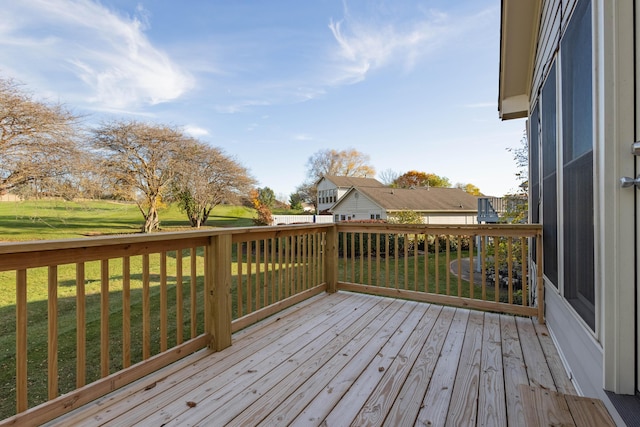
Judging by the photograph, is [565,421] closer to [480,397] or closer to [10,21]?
[480,397]

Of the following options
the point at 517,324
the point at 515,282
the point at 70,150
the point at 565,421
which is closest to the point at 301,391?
the point at 565,421

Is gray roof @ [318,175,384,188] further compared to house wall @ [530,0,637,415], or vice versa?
gray roof @ [318,175,384,188]

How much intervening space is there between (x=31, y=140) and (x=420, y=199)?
1745cm

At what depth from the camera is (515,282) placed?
19.9ft

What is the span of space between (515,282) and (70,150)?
13.2 meters

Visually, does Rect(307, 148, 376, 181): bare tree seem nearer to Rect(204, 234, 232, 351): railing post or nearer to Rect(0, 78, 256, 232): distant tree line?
Rect(0, 78, 256, 232): distant tree line

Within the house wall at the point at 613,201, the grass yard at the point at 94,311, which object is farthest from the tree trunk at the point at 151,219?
the house wall at the point at 613,201

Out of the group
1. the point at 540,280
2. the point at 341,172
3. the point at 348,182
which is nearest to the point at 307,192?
the point at 341,172

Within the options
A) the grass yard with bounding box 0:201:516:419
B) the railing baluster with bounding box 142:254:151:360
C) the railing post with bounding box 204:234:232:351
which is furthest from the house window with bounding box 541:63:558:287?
the railing baluster with bounding box 142:254:151:360

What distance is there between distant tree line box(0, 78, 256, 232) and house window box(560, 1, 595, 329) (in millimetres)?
12099

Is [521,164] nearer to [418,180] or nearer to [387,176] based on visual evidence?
[387,176]

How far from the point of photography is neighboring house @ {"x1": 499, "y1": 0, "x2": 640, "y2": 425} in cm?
118

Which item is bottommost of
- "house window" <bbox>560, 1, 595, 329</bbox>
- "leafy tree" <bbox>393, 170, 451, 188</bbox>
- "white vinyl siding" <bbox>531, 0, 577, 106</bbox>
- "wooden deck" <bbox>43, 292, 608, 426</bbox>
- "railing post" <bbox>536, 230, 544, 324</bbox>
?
"wooden deck" <bbox>43, 292, 608, 426</bbox>

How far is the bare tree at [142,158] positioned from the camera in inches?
556
